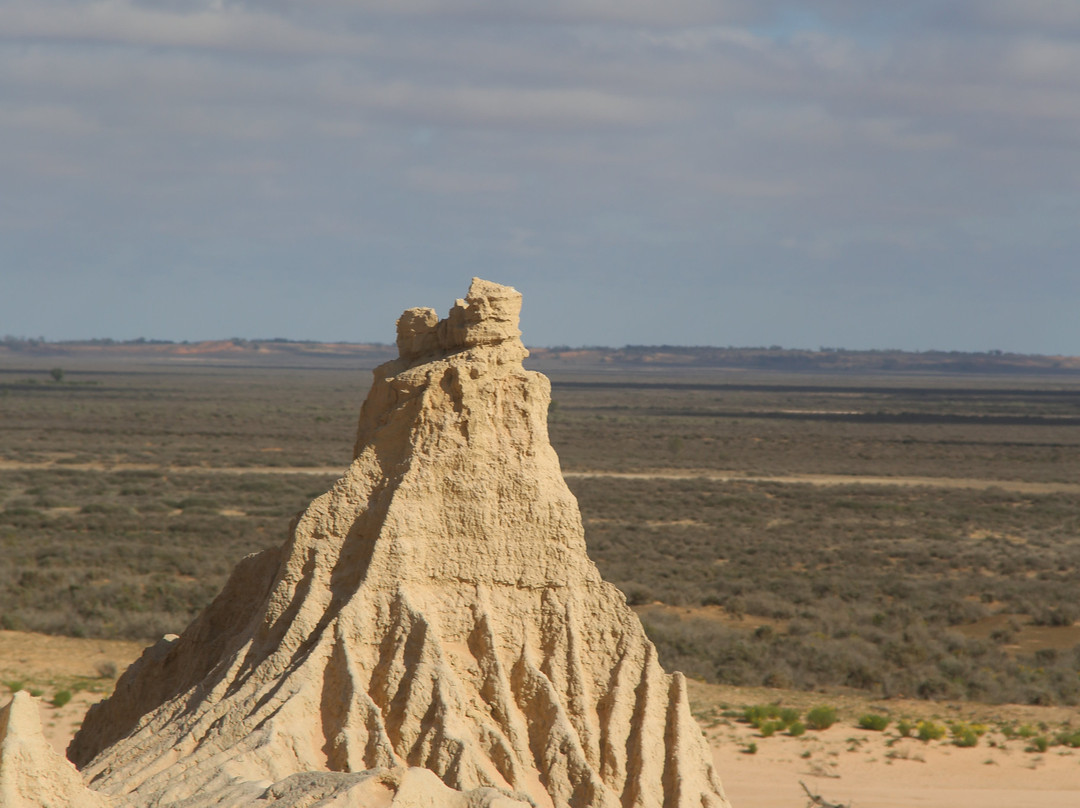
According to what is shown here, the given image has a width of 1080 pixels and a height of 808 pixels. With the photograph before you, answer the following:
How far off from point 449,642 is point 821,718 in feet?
31.5

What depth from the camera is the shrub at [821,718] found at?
1610cm

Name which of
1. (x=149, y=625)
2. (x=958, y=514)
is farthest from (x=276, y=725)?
(x=958, y=514)

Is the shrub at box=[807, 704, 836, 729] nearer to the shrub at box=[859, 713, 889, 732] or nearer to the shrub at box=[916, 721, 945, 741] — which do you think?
the shrub at box=[859, 713, 889, 732]

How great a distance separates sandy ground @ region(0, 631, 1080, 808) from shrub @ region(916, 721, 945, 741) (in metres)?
0.14

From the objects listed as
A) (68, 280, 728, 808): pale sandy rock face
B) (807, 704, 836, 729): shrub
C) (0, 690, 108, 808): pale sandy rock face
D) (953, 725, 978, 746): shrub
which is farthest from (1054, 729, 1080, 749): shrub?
(0, 690, 108, 808): pale sandy rock face

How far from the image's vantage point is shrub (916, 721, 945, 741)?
15648 millimetres

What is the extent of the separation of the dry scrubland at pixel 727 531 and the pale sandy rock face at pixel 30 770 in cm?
1513

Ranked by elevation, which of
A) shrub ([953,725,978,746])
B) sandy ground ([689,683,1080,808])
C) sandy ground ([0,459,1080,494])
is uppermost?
shrub ([953,725,978,746])

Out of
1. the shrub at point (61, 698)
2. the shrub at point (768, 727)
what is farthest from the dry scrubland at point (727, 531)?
the shrub at point (61, 698)

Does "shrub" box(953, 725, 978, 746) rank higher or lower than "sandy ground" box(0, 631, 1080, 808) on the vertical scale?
higher

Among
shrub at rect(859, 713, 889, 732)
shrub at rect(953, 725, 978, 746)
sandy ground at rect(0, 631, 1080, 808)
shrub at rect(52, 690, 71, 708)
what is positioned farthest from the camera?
shrub at rect(859, 713, 889, 732)

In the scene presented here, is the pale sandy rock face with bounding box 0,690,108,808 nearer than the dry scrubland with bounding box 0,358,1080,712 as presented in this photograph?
Yes

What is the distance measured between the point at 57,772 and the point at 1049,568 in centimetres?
3132

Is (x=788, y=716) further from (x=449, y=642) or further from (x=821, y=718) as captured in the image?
(x=449, y=642)
